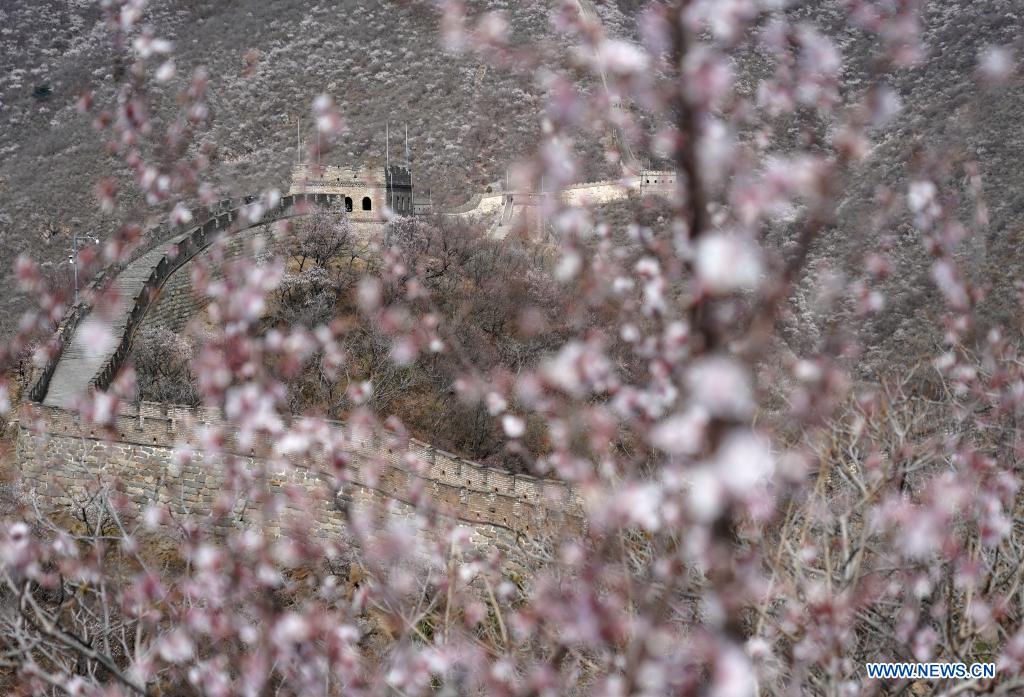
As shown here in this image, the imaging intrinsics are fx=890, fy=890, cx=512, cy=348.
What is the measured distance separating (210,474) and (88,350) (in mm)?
5677

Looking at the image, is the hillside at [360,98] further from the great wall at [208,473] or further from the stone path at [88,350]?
the great wall at [208,473]

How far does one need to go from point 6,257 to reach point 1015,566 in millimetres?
42612

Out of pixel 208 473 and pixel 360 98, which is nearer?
pixel 208 473

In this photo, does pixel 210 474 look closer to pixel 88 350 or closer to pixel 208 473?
pixel 208 473

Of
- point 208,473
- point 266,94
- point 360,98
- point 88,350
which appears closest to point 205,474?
point 208,473

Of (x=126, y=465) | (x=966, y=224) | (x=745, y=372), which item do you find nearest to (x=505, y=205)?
(x=966, y=224)

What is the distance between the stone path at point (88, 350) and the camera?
51.1ft

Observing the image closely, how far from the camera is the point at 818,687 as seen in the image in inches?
242

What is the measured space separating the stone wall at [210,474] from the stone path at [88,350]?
893 millimetres

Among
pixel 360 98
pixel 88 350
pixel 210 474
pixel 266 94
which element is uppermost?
pixel 266 94

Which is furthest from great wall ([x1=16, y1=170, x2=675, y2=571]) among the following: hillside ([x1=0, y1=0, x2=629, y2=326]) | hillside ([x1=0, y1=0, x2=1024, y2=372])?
hillside ([x1=0, y1=0, x2=629, y2=326])

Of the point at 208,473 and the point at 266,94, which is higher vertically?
the point at 266,94

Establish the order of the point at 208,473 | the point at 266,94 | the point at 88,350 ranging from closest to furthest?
the point at 208,473
the point at 88,350
the point at 266,94

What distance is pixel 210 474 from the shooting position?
14109 millimetres
